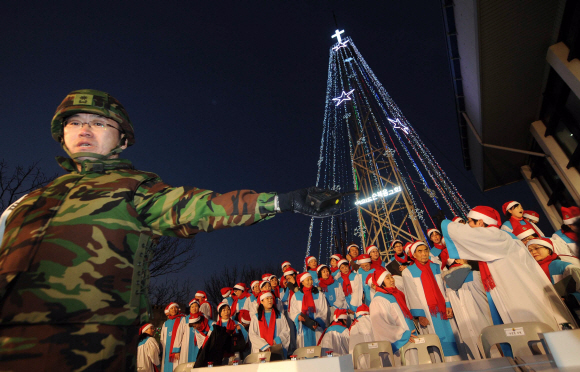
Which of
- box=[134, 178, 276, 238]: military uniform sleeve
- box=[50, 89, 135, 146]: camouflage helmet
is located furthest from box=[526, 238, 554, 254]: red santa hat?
box=[50, 89, 135, 146]: camouflage helmet

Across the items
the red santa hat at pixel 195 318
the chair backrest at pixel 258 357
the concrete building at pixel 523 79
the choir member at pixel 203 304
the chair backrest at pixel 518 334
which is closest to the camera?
the chair backrest at pixel 518 334

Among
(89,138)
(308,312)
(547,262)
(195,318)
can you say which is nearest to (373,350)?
(547,262)

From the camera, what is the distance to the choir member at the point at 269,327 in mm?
7614

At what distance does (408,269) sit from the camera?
6977mm

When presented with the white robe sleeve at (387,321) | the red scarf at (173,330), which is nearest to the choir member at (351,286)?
the white robe sleeve at (387,321)

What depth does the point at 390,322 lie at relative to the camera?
6184mm

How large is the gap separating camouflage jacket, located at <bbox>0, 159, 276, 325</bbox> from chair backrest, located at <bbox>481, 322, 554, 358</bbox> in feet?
11.5

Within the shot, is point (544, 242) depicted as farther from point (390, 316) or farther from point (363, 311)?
point (363, 311)

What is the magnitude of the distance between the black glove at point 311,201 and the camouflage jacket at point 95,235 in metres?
0.08

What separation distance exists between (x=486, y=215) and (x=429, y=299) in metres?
2.39

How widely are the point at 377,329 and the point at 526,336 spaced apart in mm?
3381

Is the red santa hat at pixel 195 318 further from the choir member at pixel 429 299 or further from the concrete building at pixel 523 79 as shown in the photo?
the concrete building at pixel 523 79

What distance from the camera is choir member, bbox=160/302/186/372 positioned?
8.90 m

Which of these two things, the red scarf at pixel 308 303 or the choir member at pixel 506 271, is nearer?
the choir member at pixel 506 271
